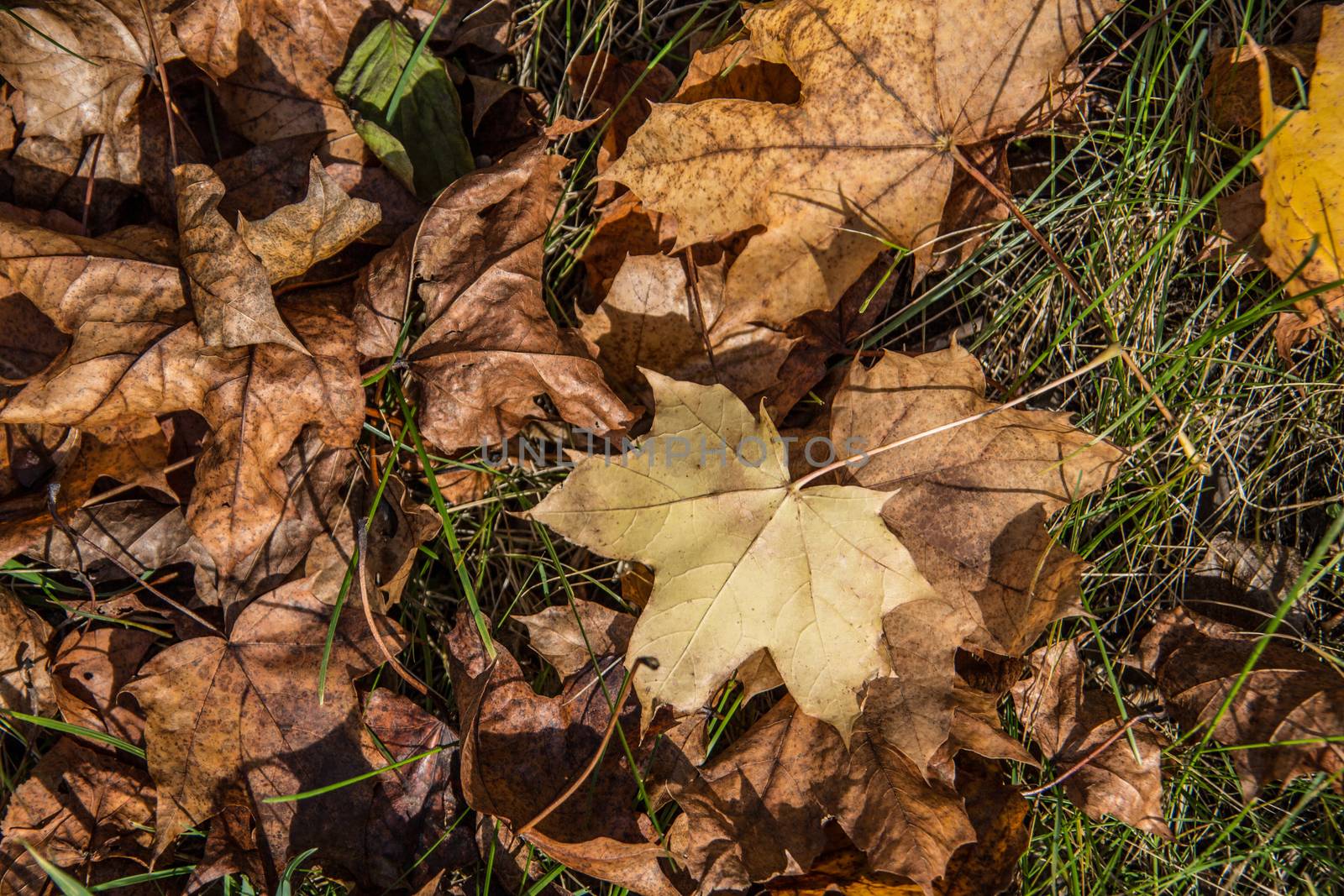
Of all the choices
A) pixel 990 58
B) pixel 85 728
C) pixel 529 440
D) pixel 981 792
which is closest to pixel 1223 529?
pixel 981 792

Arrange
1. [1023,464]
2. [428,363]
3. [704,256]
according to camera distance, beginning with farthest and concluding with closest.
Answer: [704,256] < [428,363] < [1023,464]

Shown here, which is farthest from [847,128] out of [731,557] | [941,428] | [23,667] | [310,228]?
[23,667]

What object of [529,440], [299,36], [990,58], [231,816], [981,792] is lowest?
[231,816]

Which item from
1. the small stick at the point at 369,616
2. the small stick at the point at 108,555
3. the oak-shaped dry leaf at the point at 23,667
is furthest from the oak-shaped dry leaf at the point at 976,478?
the oak-shaped dry leaf at the point at 23,667

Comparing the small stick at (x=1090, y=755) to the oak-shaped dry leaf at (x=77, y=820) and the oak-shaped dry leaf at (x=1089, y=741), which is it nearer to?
the oak-shaped dry leaf at (x=1089, y=741)

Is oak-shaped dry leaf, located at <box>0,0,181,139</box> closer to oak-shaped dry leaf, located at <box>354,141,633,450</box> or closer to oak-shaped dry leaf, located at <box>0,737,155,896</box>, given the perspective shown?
oak-shaped dry leaf, located at <box>354,141,633,450</box>

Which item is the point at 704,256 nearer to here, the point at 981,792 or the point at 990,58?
the point at 990,58
